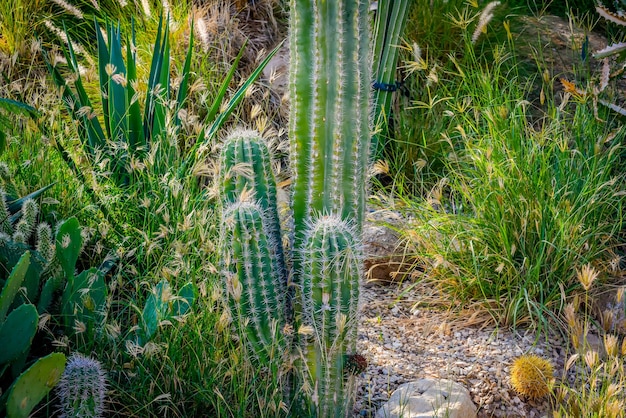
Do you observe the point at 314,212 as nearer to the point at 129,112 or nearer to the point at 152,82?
the point at 129,112

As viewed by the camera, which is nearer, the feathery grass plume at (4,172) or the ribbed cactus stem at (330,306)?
the ribbed cactus stem at (330,306)

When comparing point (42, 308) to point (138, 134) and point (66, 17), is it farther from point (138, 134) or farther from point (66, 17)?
point (66, 17)

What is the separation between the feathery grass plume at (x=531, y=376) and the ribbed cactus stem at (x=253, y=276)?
0.97 m

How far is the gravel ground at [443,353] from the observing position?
2.89 metres

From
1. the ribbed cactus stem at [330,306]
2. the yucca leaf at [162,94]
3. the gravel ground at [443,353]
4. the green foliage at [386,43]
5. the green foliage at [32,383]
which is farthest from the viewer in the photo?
the green foliage at [386,43]

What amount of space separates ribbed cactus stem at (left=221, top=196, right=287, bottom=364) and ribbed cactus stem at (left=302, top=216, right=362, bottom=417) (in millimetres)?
114

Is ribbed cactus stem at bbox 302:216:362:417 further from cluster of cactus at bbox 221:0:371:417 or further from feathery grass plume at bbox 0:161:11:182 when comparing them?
feathery grass plume at bbox 0:161:11:182

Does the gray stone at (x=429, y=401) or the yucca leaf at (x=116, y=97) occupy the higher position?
the yucca leaf at (x=116, y=97)

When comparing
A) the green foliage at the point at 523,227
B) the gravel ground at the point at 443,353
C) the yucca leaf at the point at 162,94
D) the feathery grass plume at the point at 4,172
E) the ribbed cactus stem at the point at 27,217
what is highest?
the yucca leaf at the point at 162,94

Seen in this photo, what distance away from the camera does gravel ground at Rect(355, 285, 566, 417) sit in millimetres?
2895

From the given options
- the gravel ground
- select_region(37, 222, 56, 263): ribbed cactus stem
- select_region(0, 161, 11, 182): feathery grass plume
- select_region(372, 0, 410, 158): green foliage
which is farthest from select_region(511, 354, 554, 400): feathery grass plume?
select_region(0, 161, 11, 182): feathery grass plume

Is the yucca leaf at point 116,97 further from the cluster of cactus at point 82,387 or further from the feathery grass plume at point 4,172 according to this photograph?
the cluster of cactus at point 82,387

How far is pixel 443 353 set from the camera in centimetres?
317

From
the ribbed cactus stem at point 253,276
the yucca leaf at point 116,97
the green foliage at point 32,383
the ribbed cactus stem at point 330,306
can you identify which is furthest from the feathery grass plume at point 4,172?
the ribbed cactus stem at point 330,306
